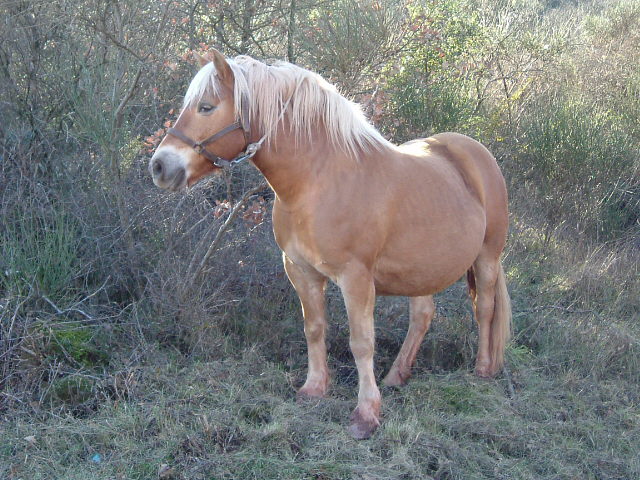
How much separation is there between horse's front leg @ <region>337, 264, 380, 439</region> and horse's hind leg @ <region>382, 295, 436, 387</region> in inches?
26.1

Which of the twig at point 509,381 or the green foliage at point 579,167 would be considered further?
the green foliage at point 579,167

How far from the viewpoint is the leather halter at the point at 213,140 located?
3.18m

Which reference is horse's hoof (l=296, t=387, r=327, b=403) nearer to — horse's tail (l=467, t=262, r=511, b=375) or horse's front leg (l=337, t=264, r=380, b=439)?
horse's front leg (l=337, t=264, r=380, b=439)

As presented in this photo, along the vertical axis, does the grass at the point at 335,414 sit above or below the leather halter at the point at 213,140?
below

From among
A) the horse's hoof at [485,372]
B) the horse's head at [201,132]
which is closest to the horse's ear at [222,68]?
the horse's head at [201,132]

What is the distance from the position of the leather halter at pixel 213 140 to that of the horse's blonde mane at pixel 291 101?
78 millimetres

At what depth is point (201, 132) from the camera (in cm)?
320

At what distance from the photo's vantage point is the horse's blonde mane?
3.23 meters

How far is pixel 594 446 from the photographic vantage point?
3.72 metres

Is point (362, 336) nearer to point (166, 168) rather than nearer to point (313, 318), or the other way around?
point (313, 318)

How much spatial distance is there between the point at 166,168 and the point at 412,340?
6.81 ft

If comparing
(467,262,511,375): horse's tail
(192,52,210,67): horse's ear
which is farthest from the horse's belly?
(192,52,210,67): horse's ear

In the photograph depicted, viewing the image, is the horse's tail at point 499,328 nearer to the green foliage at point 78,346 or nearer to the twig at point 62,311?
the green foliage at point 78,346

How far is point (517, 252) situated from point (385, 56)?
7.38 ft
